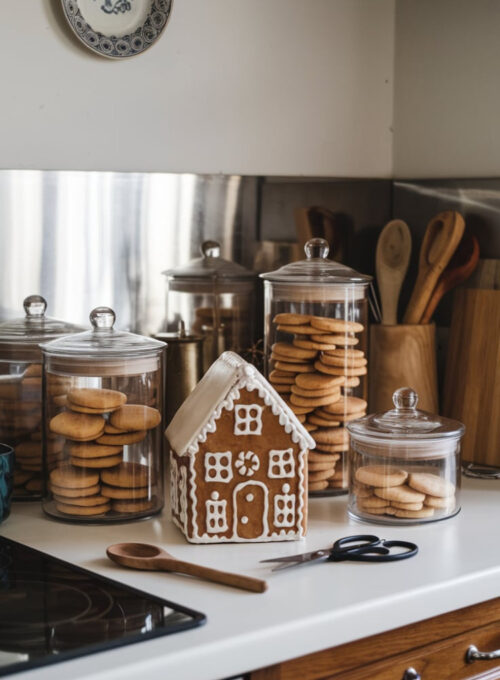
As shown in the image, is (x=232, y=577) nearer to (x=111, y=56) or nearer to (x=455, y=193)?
(x=111, y=56)

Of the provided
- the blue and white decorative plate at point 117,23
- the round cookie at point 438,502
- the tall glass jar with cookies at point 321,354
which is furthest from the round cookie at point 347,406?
the blue and white decorative plate at point 117,23

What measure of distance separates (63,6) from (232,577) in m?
0.99

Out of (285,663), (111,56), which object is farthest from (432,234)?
(285,663)

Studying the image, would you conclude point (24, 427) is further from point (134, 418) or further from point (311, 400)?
point (311, 400)

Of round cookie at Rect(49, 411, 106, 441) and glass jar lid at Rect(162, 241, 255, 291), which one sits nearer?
round cookie at Rect(49, 411, 106, 441)

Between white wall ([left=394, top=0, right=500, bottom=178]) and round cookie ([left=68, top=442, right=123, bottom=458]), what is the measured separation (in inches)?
37.0

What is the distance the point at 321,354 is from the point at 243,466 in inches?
12.4

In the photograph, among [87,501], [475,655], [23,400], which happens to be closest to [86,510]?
[87,501]

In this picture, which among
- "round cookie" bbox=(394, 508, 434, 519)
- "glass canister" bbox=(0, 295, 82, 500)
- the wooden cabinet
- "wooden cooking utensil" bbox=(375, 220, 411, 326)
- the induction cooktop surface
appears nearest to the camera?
the induction cooktop surface

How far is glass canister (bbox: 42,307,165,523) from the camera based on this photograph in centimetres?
148

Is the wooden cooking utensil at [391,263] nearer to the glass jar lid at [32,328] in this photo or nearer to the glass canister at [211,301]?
the glass canister at [211,301]

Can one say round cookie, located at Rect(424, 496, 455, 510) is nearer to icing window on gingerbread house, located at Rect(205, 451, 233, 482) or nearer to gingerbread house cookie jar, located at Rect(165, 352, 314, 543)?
gingerbread house cookie jar, located at Rect(165, 352, 314, 543)

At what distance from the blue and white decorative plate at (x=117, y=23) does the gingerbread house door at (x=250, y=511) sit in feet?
2.60

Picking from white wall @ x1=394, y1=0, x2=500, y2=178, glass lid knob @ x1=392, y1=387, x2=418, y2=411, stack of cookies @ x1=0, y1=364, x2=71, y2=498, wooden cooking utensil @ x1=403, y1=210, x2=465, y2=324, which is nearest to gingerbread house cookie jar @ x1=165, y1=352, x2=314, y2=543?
glass lid knob @ x1=392, y1=387, x2=418, y2=411
